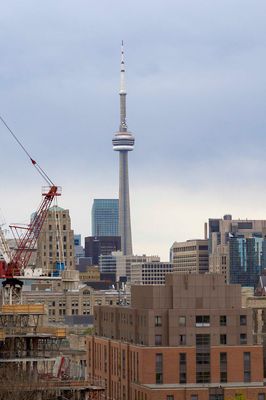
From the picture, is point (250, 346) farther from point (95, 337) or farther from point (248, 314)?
point (95, 337)

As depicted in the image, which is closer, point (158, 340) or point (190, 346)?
point (190, 346)

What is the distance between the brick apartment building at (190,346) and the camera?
515ft

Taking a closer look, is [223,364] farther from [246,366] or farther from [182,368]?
[182,368]

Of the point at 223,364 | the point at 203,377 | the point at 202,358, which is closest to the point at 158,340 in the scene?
the point at 202,358

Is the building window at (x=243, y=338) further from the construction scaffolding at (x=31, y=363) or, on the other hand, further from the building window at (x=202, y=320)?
the construction scaffolding at (x=31, y=363)

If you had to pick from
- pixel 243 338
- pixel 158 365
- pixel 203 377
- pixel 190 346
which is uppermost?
pixel 243 338

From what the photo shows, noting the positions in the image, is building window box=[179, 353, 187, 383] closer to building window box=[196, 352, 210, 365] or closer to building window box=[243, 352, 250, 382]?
building window box=[196, 352, 210, 365]

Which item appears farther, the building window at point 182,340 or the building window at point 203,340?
the building window at point 182,340

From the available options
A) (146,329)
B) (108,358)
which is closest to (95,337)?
(108,358)

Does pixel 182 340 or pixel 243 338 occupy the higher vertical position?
pixel 243 338

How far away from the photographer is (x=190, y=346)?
160 metres

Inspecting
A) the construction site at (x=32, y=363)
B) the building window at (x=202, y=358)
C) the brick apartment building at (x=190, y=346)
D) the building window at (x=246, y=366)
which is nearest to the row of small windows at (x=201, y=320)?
the brick apartment building at (x=190, y=346)

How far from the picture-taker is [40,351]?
128500 mm

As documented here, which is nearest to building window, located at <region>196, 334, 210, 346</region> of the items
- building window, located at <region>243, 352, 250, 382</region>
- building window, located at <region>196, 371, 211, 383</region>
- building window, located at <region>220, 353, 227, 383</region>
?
building window, located at <region>220, 353, 227, 383</region>
